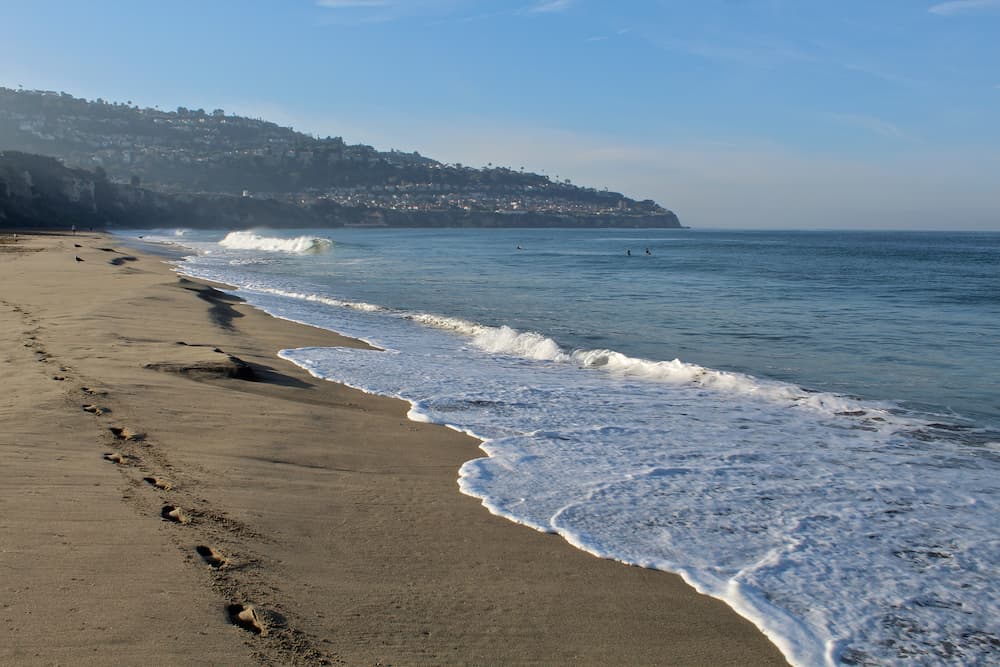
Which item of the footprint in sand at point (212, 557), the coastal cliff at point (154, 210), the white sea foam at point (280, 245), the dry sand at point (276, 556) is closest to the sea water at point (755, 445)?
the dry sand at point (276, 556)

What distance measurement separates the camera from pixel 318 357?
12.2 meters

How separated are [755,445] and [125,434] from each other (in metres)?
5.71

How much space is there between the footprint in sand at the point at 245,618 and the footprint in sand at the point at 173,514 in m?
1.14

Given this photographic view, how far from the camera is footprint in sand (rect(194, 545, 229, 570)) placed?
13.0ft

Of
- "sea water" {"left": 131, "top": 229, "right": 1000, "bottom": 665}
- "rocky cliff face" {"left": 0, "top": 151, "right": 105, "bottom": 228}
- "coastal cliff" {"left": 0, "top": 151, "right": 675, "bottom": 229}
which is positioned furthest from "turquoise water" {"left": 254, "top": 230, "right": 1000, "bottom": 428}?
"coastal cliff" {"left": 0, "top": 151, "right": 675, "bottom": 229}

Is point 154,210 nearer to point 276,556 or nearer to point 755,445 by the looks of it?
point 755,445

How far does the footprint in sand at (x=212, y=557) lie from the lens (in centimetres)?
397

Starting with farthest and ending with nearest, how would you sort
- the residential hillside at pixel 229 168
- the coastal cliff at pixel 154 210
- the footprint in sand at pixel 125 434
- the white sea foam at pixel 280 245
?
the residential hillside at pixel 229 168 < the coastal cliff at pixel 154 210 < the white sea foam at pixel 280 245 < the footprint in sand at pixel 125 434

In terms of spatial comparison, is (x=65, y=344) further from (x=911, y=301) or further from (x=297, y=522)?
(x=911, y=301)

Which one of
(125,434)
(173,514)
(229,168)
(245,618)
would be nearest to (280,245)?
(125,434)

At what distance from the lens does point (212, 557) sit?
4051 millimetres

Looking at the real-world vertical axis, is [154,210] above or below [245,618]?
above

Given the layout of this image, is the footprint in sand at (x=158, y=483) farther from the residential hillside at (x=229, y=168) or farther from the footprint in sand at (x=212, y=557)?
the residential hillside at (x=229, y=168)

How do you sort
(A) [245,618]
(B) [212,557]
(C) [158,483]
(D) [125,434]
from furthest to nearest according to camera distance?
(D) [125,434]
(C) [158,483]
(B) [212,557]
(A) [245,618]
